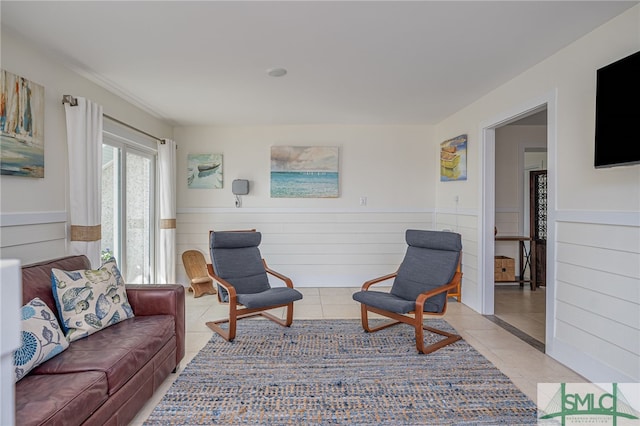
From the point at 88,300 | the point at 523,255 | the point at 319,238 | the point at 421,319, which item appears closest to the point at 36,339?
the point at 88,300

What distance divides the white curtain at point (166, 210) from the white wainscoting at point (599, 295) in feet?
15.0

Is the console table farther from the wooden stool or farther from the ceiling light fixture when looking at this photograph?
the wooden stool

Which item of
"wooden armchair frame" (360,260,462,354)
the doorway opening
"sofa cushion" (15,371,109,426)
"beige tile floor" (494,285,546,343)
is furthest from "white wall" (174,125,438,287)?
"sofa cushion" (15,371,109,426)

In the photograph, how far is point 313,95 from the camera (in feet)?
12.8

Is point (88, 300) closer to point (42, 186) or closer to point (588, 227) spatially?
point (42, 186)

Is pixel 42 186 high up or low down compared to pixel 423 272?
up

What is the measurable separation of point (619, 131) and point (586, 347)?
5.10ft

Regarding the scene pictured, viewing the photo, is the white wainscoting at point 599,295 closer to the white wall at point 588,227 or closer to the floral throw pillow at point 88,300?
the white wall at point 588,227

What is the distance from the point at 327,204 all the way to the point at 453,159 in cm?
194

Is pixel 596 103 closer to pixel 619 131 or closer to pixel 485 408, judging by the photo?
pixel 619 131

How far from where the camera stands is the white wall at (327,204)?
538 cm

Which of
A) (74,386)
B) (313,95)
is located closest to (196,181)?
(313,95)

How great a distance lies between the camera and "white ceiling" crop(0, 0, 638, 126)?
2176 mm

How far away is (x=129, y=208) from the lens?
4.29 m
